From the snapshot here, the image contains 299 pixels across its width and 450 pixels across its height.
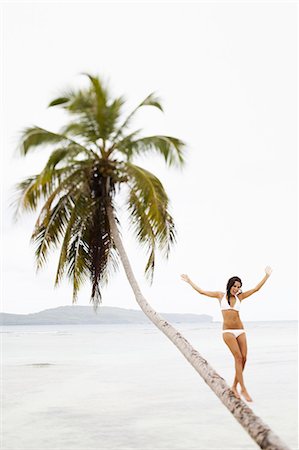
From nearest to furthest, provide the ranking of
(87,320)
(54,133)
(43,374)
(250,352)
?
(54,133)
(43,374)
(250,352)
(87,320)

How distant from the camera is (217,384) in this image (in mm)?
6141

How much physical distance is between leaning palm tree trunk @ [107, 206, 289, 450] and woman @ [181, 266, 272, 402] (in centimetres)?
25

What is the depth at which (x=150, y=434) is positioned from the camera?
14.0 metres

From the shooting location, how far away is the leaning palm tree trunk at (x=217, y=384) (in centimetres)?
486

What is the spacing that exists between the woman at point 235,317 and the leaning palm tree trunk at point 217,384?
247 mm

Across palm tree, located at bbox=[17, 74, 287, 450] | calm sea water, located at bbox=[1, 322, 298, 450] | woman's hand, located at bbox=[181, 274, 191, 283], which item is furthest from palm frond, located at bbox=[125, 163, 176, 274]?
calm sea water, located at bbox=[1, 322, 298, 450]

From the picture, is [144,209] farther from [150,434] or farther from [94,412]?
[94,412]

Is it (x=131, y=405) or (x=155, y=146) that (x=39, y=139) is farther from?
(x=131, y=405)

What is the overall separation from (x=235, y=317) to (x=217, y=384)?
2.26 ft

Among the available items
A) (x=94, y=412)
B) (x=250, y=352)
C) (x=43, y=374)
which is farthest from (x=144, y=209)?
(x=250, y=352)

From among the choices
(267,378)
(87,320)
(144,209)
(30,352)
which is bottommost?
(87,320)

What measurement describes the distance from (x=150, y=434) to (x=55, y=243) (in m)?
6.13

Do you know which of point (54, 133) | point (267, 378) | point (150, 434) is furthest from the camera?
point (267, 378)

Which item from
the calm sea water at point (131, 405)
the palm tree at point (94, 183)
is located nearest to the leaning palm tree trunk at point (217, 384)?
the palm tree at point (94, 183)
